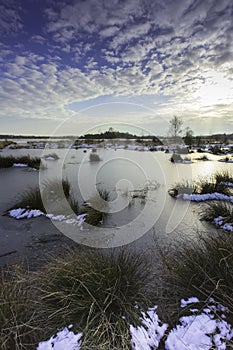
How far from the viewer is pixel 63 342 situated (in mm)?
1462

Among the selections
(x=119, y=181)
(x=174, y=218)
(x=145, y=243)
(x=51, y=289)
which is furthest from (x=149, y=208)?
(x=51, y=289)

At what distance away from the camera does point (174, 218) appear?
176 inches

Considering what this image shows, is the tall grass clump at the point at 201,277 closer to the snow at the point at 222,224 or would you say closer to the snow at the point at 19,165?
the snow at the point at 222,224

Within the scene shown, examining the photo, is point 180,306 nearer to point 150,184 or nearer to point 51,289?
point 51,289

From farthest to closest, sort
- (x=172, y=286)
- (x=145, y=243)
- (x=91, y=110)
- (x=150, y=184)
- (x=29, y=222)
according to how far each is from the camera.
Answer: (x=150, y=184), (x=91, y=110), (x=29, y=222), (x=145, y=243), (x=172, y=286)

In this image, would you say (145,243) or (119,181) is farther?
(119,181)

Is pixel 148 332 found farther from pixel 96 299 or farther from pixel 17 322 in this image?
pixel 17 322

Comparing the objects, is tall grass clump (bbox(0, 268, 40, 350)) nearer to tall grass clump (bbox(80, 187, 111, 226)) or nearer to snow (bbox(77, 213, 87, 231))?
A: snow (bbox(77, 213, 87, 231))

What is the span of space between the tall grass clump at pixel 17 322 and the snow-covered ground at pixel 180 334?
4.5 inches

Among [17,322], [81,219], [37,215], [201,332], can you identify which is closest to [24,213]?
[37,215]

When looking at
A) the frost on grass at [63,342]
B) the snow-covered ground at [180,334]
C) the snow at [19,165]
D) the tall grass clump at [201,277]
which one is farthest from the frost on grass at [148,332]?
the snow at [19,165]

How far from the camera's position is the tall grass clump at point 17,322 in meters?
1.44

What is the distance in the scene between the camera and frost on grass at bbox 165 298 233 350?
1523 mm

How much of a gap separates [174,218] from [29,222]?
3025 millimetres
